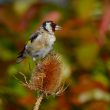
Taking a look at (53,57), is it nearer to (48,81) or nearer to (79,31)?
(48,81)

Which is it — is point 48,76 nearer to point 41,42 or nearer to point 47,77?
point 47,77

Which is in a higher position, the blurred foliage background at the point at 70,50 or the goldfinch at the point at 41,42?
the goldfinch at the point at 41,42

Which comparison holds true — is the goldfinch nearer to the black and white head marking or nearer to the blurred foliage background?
the black and white head marking

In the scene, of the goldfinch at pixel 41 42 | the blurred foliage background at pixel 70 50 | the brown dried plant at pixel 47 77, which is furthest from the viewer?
the blurred foliage background at pixel 70 50

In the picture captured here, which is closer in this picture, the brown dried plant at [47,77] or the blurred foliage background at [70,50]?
the brown dried plant at [47,77]

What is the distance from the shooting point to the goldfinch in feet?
10.4

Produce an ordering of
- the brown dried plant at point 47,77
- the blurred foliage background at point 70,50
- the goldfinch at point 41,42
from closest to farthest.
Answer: the brown dried plant at point 47,77
the goldfinch at point 41,42
the blurred foliage background at point 70,50

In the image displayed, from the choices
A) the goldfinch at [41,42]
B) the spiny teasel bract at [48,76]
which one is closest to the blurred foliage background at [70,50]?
the goldfinch at [41,42]

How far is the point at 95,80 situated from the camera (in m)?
5.65

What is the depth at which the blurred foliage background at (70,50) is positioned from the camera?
18.0 feet

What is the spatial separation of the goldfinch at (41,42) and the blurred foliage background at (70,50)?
1.95 metres

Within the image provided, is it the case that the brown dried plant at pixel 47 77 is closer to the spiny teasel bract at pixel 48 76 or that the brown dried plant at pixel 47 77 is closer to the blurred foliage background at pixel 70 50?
the spiny teasel bract at pixel 48 76

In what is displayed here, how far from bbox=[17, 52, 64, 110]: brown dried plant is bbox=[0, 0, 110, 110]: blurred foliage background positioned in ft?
7.48

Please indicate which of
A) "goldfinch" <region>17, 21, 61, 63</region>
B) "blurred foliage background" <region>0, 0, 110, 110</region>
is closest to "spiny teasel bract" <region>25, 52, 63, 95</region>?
"goldfinch" <region>17, 21, 61, 63</region>
